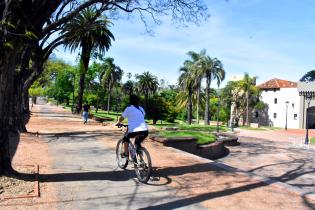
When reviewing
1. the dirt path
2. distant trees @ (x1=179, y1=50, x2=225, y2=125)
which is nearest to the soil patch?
the dirt path

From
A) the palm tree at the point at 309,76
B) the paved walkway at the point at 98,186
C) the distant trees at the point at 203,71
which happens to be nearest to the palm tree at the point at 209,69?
the distant trees at the point at 203,71

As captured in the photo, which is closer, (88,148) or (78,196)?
(78,196)

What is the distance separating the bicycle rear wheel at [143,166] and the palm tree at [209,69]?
50.1m

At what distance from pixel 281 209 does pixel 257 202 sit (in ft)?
1.47

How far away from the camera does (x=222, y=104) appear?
3091 inches

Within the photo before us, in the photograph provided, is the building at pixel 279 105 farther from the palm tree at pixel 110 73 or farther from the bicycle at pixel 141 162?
the bicycle at pixel 141 162

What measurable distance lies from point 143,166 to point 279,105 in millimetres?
65891

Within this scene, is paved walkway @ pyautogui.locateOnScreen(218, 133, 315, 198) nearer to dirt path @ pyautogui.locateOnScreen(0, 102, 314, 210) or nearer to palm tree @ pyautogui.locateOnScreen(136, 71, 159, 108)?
dirt path @ pyautogui.locateOnScreen(0, 102, 314, 210)

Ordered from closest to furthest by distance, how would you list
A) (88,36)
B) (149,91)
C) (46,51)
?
(46,51)
(88,36)
(149,91)

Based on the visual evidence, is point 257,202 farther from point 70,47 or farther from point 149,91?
point 149,91

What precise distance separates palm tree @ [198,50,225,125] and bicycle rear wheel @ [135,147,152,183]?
50053 mm

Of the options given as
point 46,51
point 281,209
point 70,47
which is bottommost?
point 281,209

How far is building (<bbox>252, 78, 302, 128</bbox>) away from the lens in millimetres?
66938

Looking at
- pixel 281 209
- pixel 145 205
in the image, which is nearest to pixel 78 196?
pixel 145 205
